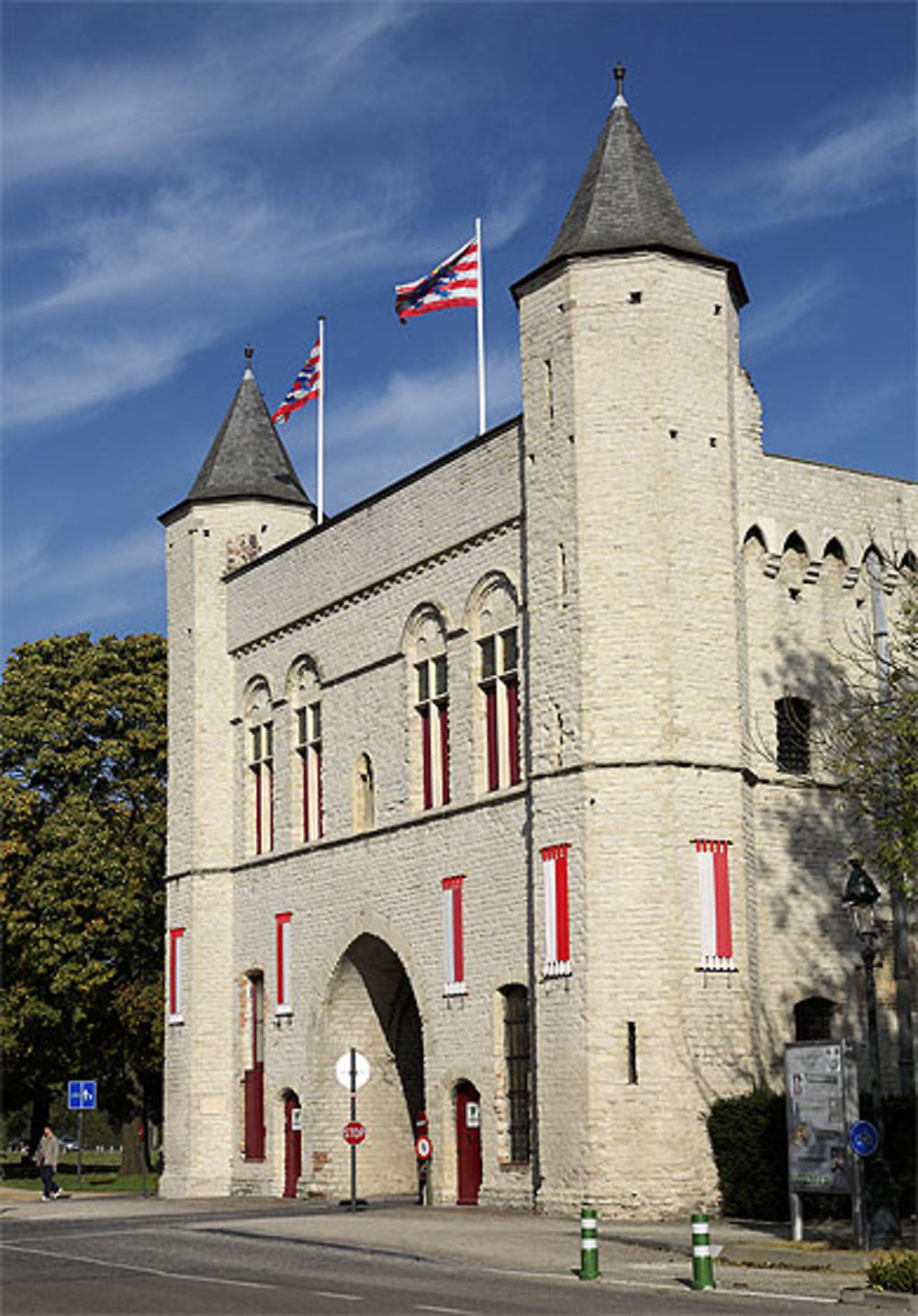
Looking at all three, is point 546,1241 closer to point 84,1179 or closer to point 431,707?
point 431,707

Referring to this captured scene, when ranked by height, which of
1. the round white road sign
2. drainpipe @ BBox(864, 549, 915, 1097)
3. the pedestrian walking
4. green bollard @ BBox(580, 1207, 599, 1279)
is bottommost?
the pedestrian walking

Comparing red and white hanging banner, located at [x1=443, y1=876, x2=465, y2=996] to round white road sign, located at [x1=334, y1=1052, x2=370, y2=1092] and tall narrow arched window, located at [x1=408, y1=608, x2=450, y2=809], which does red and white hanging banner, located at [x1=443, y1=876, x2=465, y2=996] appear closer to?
tall narrow arched window, located at [x1=408, y1=608, x2=450, y2=809]

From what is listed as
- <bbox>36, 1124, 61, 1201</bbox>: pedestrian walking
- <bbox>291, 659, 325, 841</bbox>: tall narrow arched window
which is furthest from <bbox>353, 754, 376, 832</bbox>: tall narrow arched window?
<bbox>36, 1124, 61, 1201</bbox>: pedestrian walking

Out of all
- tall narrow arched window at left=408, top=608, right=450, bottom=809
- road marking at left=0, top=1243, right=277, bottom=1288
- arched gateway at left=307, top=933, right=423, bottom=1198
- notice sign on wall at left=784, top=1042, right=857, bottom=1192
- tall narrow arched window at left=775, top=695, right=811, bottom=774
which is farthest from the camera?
arched gateway at left=307, top=933, right=423, bottom=1198

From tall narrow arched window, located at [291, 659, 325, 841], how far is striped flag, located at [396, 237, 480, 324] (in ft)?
28.0

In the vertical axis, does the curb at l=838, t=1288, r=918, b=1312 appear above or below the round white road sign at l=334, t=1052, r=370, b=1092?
below

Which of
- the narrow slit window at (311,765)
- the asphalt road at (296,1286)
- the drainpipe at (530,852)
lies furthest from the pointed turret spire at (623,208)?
the asphalt road at (296,1286)

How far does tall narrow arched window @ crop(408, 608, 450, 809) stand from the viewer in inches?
1411

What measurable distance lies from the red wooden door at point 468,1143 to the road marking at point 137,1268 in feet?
29.9

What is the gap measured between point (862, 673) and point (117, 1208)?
703 inches

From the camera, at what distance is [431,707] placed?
3625cm

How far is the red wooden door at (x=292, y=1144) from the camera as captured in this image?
1561 inches

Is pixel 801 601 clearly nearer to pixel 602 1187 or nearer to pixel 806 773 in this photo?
pixel 806 773

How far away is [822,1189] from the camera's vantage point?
24312 millimetres
